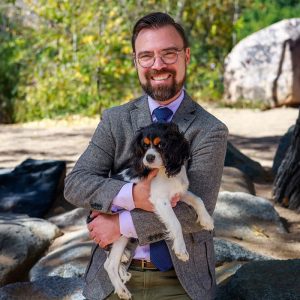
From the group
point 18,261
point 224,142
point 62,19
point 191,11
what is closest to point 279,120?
point 191,11

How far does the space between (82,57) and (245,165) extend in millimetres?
7182

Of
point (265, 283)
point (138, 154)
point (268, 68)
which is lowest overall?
point (268, 68)

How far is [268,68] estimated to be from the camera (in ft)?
47.6

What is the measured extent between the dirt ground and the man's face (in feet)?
11.5

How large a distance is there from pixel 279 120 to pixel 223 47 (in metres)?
5.53

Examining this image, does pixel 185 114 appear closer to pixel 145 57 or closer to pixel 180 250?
pixel 145 57

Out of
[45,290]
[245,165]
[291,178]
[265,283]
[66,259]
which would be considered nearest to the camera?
[265,283]

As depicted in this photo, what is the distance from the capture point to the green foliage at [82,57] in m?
13.7

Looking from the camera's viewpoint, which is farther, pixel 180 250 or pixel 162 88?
pixel 162 88

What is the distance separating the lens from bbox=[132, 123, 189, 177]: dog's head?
2111mm

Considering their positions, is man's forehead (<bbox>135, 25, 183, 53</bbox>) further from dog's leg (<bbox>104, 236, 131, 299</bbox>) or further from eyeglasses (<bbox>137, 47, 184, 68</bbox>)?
dog's leg (<bbox>104, 236, 131, 299</bbox>)

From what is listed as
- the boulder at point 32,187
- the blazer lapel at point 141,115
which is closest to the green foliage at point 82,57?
the boulder at point 32,187

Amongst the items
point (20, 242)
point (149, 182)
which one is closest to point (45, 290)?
point (20, 242)

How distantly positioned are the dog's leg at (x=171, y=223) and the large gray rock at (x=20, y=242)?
103 inches
